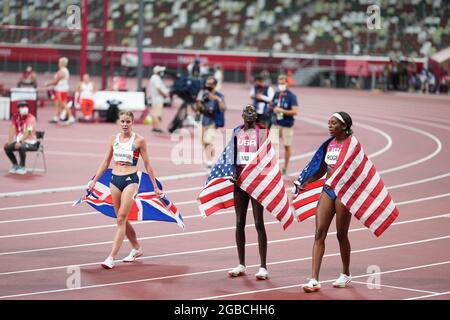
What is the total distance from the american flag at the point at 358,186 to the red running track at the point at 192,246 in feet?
2.56

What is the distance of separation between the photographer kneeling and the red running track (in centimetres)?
80

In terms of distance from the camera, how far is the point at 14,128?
821 inches

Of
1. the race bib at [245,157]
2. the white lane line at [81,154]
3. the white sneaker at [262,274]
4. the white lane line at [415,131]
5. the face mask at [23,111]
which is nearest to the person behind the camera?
the white sneaker at [262,274]

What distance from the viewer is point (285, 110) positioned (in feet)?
68.6

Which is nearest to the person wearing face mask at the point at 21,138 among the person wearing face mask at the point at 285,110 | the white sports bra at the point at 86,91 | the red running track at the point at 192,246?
the red running track at the point at 192,246

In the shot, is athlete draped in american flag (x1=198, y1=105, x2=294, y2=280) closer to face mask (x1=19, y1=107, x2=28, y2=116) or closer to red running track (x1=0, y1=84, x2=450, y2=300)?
red running track (x1=0, y1=84, x2=450, y2=300)

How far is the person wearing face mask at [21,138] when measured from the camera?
20.6m

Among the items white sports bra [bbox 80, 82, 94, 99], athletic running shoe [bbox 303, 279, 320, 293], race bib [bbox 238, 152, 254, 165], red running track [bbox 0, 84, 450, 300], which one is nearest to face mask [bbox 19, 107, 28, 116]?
red running track [bbox 0, 84, 450, 300]

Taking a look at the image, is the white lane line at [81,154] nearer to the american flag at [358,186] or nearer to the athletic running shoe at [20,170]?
the athletic running shoe at [20,170]

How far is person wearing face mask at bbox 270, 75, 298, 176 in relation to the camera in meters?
20.9

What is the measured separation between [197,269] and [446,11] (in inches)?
1806

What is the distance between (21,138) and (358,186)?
10947 millimetres

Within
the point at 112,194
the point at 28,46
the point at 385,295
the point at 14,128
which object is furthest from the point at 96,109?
the point at 385,295
